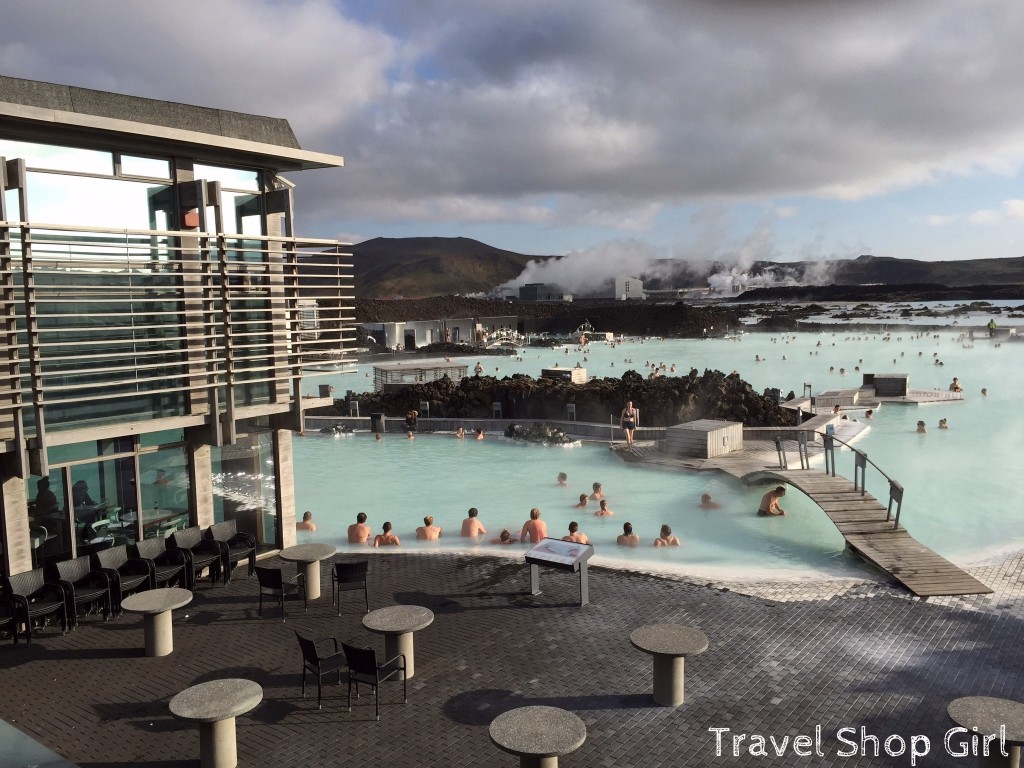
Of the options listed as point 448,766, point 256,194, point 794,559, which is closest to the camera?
point 448,766

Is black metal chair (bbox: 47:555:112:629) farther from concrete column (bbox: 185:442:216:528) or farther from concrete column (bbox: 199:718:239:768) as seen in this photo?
concrete column (bbox: 199:718:239:768)

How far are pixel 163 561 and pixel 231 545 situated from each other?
2.99ft

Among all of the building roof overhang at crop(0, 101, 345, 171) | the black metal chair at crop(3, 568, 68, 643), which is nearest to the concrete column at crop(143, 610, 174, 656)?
the black metal chair at crop(3, 568, 68, 643)

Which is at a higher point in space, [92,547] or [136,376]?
[136,376]

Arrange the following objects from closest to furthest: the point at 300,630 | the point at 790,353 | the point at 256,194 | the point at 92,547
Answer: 1. the point at 300,630
2. the point at 92,547
3. the point at 256,194
4. the point at 790,353

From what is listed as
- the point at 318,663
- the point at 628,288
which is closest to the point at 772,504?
the point at 318,663

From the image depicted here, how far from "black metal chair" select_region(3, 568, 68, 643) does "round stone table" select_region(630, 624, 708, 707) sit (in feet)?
18.8

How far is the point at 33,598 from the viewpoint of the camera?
799 centimetres

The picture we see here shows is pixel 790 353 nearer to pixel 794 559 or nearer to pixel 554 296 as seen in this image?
pixel 794 559

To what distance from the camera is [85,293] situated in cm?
841

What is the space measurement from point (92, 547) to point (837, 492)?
10728mm

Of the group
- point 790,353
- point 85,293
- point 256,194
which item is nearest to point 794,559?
point 256,194

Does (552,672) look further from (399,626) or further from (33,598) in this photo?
(33,598)

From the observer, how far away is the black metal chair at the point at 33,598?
24.7ft
